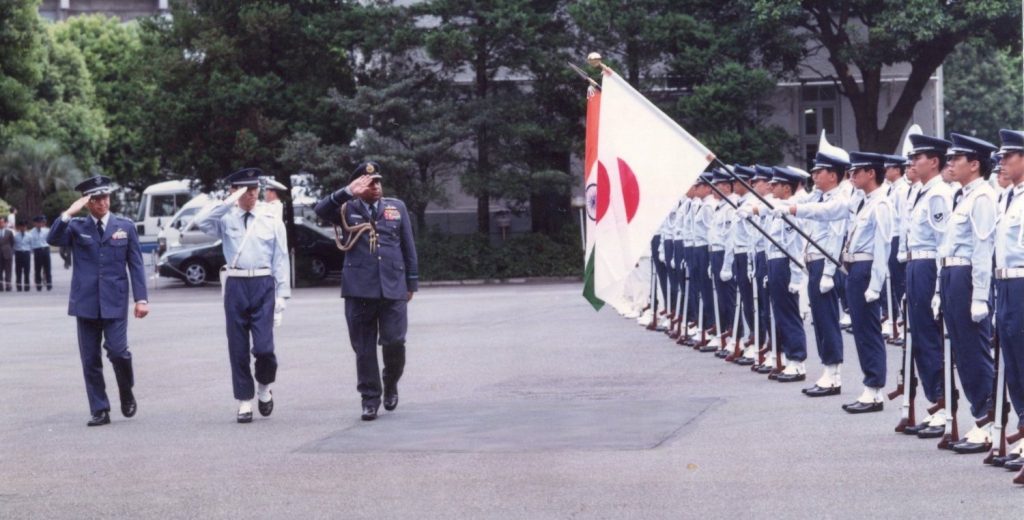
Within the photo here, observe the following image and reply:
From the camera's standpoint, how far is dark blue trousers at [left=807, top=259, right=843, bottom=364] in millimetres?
12883

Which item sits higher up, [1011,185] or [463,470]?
[1011,185]

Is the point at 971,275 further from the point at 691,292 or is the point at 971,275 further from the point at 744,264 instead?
the point at 691,292

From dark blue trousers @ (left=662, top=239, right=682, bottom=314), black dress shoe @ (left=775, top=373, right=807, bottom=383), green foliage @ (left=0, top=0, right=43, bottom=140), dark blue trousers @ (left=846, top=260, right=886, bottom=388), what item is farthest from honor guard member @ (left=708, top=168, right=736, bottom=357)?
green foliage @ (left=0, top=0, right=43, bottom=140)

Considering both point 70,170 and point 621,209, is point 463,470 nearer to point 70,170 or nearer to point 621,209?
point 621,209

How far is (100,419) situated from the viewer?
12.5 meters

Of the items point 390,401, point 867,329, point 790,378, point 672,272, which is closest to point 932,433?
point 867,329

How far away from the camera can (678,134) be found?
37.3 feet

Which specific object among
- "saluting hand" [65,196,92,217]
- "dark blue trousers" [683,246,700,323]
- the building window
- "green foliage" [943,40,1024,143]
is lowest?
"dark blue trousers" [683,246,700,323]

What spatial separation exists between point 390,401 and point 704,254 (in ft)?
21.0

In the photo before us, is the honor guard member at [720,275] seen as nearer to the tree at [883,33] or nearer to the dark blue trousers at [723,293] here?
the dark blue trousers at [723,293]

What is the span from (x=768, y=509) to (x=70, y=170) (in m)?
70.7

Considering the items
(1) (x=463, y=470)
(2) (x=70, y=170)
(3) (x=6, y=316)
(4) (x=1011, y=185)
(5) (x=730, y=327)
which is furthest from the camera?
(2) (x=70, y=170)

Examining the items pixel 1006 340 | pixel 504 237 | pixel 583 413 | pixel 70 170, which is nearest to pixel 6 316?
pixel 504 237

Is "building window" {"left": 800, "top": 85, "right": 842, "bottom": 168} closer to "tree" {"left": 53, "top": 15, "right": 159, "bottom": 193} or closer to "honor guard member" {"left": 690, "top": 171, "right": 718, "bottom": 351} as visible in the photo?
"honor guard member" {"left": 690, "top": 171, "right": 718, "bottom": 351}
